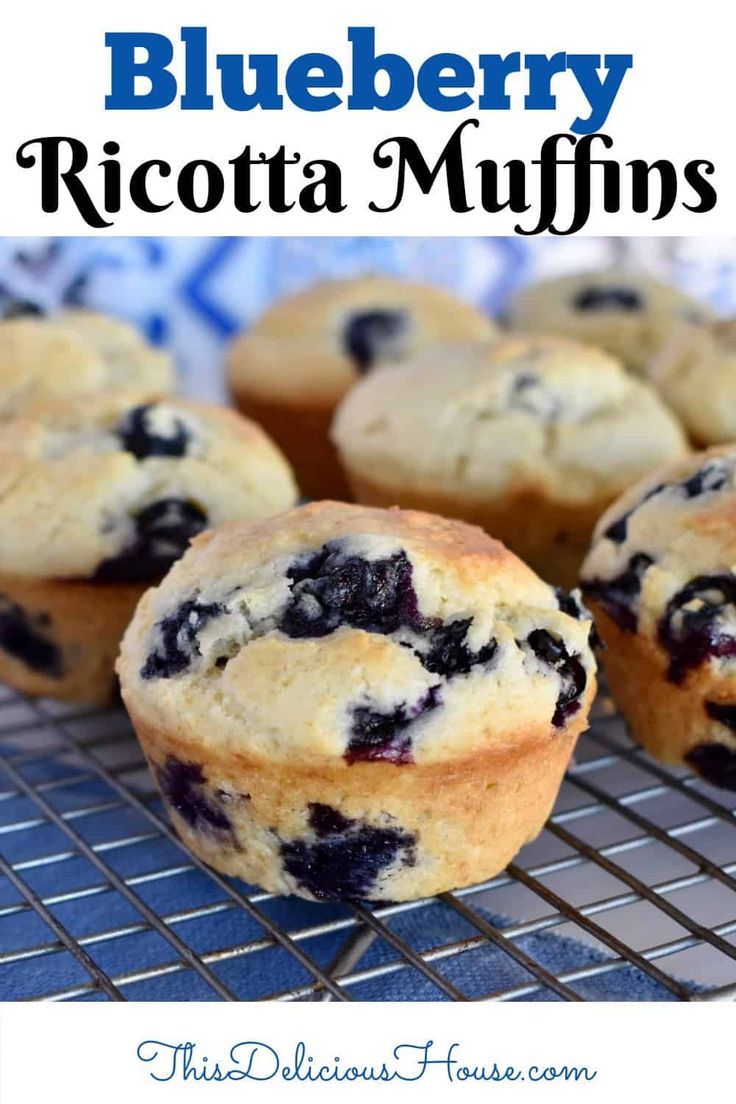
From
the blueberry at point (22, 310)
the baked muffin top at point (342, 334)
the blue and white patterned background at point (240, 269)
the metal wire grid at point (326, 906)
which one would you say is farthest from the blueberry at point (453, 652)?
the blue and white patterned background at point (240, 269)

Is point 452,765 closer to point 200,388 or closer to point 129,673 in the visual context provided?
point 129,673

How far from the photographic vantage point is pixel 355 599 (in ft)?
6.89

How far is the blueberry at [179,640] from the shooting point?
2.14m

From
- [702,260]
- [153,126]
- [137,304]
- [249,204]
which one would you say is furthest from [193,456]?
[702,260]

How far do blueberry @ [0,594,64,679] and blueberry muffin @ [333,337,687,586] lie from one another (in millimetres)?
975

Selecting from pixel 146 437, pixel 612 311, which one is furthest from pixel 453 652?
pixel 612 311

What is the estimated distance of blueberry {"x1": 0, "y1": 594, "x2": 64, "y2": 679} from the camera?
2.75m

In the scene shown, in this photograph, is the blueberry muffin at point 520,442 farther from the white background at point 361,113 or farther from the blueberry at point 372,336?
the white background at point 361,113

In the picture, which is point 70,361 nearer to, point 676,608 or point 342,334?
point 342,334

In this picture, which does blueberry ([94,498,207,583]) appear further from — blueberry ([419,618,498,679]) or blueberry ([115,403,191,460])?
blueberry ([419,618,498,679])

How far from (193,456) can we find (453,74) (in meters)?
1.03

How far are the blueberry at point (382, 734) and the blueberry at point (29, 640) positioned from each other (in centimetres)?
103

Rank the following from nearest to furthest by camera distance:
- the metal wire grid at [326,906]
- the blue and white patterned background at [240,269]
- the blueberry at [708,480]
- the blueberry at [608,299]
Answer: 1. the metal wire grid at [326,906]
2. the blueberry at [708,480]
3. the blueberry at [608,299]
4. the blue and white patterned background at [240,269]

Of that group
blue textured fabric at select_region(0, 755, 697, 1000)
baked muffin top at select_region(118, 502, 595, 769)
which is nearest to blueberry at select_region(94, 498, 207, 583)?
baked muffin top at select_region(118, 502, 595, 769)
